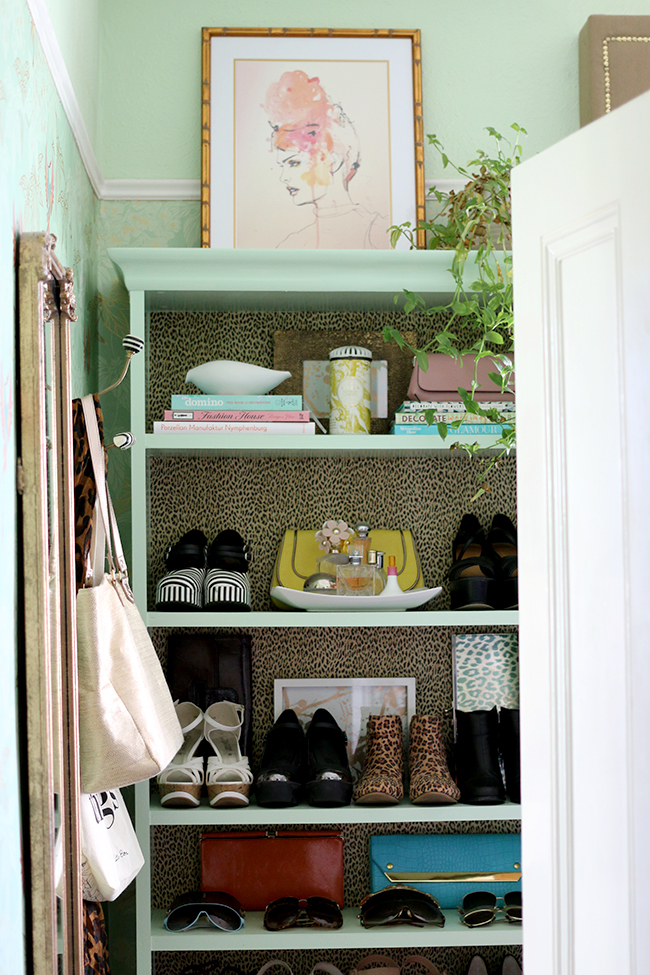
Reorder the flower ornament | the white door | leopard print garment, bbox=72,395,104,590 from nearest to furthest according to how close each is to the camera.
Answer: the white door → leopard print garment, bbox=72,395,104,590 → the flower ornament

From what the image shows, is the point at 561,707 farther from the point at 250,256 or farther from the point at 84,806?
the point at 250,256

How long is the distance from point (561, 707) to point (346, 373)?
3.59ft

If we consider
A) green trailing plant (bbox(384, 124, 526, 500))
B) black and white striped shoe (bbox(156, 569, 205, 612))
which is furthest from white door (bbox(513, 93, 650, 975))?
black and white striped shoe (bbox(156, 569, 205, 612))

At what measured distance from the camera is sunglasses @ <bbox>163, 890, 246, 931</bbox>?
1718 millimetres

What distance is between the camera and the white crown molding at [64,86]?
1.29m

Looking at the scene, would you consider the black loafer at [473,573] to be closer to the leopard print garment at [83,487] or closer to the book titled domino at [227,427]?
the book titled domino at [227,427]

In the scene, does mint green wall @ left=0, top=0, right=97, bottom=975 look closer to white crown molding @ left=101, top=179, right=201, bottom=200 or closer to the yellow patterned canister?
white crown molding @ left=101, top=179, right=201, bottom=200

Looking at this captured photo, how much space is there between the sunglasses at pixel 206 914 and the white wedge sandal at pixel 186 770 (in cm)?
24

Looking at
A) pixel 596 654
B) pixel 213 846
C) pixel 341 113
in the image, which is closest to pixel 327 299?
pixel 341 113

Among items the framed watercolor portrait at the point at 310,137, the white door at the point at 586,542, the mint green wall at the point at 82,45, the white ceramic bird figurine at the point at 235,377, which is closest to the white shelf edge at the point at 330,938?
the white door at the point at 586,542

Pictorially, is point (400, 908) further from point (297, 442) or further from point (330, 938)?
point (297, 442)

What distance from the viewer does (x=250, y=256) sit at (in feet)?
5.69

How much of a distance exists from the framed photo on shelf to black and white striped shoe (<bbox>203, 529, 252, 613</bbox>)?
1.07 ft

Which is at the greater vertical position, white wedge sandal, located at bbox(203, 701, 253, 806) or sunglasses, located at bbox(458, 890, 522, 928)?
white wedge sandal, located at bbox(203, 701, 253, 806)
